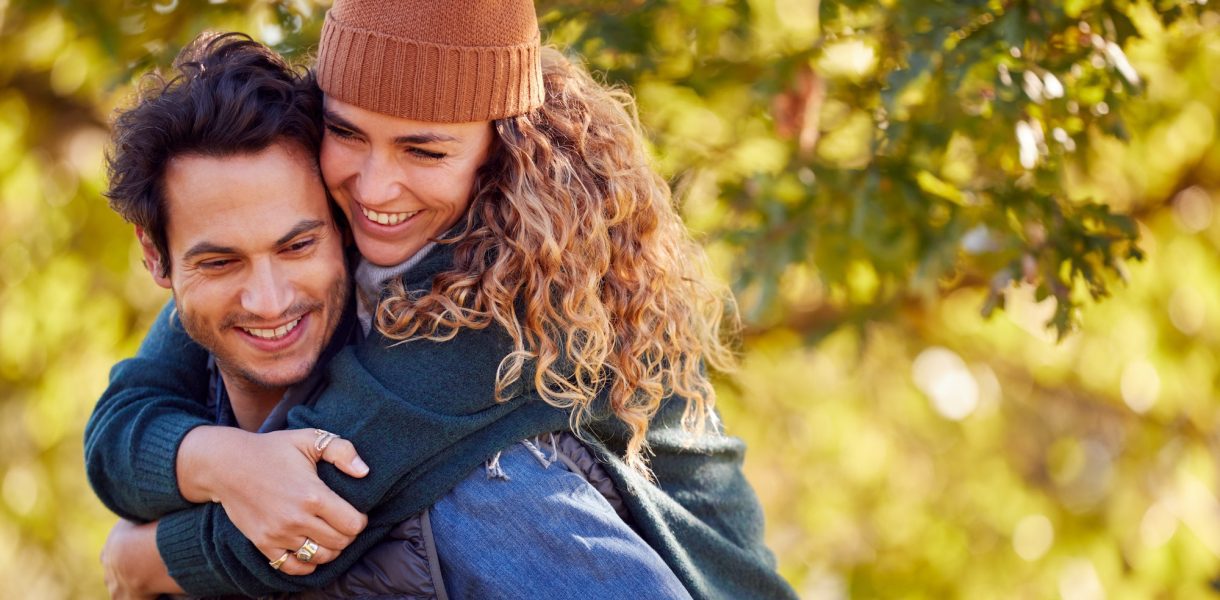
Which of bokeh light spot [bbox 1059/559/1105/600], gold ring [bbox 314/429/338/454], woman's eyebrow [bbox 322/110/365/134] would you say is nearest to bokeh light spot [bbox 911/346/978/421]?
bokeh light spot [bbox 1059/559/1105/600]

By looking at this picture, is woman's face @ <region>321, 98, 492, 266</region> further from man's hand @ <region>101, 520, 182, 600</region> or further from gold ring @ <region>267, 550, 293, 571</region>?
man's hand @ <region>101, 520, 182, 600</region>

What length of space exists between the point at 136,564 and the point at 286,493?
1.67 feet

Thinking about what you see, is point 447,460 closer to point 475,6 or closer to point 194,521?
point 194,521

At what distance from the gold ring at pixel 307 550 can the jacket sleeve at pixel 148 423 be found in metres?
0.30

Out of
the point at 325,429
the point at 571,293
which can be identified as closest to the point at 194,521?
the point at 325,429

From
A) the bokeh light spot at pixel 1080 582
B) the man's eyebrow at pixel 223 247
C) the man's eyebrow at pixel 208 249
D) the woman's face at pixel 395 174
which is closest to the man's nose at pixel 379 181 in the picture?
the woman's face at pixel 395 174

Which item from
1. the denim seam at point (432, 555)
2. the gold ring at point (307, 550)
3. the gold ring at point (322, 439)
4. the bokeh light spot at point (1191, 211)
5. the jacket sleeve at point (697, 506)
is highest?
the gold ring at point (322, 439)

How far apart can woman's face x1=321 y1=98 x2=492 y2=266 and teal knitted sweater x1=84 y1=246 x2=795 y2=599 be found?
0.27 ft

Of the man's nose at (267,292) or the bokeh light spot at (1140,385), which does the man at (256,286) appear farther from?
the bokeh light spot at (1140,385)

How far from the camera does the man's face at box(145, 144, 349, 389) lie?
2021 mm

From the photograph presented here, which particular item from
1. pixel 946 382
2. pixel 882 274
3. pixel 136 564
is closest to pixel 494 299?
pixel 136 564

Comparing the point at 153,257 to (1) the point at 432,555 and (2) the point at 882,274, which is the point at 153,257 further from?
(2) the point at 882,274

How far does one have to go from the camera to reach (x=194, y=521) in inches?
78.2

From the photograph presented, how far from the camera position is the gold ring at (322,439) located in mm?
1858
